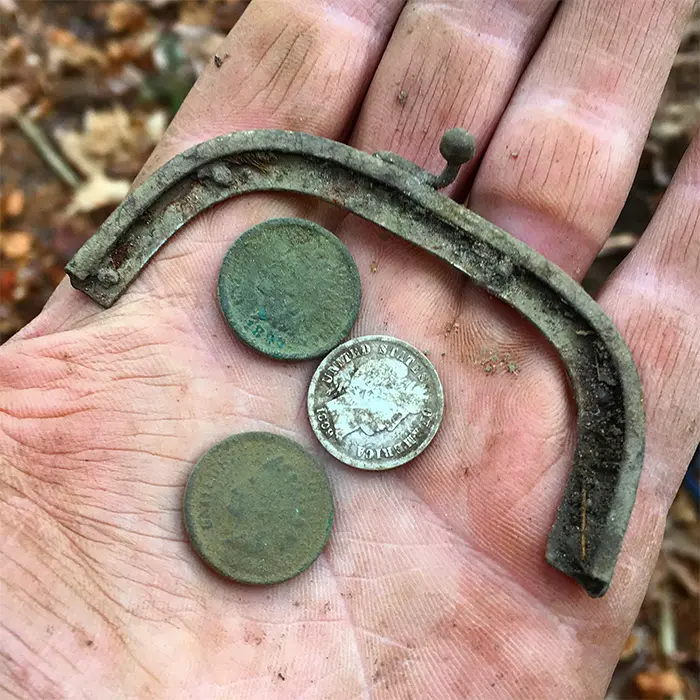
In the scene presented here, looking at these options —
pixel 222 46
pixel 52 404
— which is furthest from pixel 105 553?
pixel 222 46

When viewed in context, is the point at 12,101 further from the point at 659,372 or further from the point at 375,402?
the point at 659,372

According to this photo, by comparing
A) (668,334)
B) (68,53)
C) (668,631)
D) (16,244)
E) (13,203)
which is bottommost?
(668,631)

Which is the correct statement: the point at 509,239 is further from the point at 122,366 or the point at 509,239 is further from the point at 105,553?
the point at 105,553

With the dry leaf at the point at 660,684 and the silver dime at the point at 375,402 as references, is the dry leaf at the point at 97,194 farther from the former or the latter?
the dry leaf at the point at 660,684

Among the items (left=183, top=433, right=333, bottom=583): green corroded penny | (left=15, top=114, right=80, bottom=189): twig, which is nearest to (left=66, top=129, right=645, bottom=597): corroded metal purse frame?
(left=183, top=433, right=333, bottom=583): green corroded penny

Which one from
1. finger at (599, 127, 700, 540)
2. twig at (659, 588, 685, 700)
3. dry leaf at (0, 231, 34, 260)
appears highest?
finger at (599, 127, 700, 540)

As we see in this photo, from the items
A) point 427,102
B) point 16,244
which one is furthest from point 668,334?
point 16,244

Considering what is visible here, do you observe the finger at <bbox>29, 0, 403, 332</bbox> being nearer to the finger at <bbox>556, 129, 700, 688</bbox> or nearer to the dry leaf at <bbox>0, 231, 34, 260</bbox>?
the finger at <bbox>556, 129, 700, 688</bbox>
